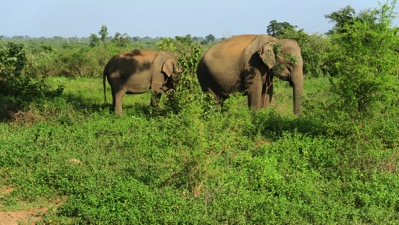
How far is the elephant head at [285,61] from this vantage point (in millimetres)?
9227

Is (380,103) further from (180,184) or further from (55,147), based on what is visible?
(55,147)

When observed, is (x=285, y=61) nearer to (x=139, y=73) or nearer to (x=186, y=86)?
(x=186, y=86)

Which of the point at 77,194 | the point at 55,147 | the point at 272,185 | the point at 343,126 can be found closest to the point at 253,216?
the point at 272,185

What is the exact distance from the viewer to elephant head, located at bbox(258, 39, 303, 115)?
30.3ft

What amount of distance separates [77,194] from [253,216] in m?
2.27

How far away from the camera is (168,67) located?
35.0ft

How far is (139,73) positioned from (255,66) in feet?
8.91

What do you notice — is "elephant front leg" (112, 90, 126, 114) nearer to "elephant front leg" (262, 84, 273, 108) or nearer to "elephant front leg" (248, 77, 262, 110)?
"elephant front leg" (248, 77, 262, 110)

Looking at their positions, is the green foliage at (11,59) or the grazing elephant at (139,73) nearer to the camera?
the grazing elephant at (139,73)

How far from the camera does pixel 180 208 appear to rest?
5086mm

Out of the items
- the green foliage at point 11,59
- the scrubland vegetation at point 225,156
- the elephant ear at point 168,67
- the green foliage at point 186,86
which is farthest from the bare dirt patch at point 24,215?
the green foliage at point 11,59

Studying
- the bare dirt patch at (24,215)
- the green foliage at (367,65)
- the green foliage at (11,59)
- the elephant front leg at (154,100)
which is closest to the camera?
the bare dirt patch at (24,215)

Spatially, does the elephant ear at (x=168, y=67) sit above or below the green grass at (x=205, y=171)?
above

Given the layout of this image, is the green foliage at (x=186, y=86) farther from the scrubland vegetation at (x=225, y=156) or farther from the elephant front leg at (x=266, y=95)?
the elephant front leg at (x=266, y=95)
